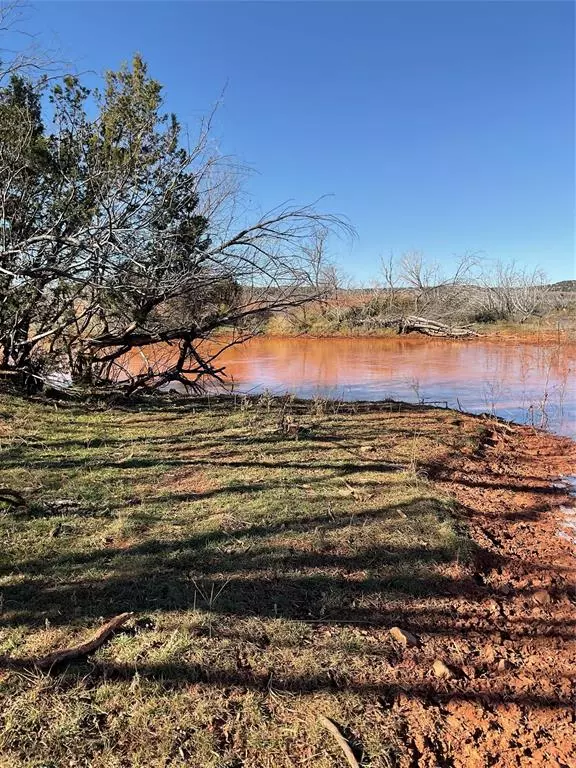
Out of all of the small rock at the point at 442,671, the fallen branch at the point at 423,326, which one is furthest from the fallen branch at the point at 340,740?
the fallen branch at the point at 423,326

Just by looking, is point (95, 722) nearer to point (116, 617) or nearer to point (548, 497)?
point (116, 617)

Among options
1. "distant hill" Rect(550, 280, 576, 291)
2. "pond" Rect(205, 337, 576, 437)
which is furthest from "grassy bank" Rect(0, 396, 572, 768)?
"distant hill" Rect(550, 280, 576, 291)

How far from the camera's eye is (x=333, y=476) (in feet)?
14.7

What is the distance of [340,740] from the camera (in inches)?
69.1

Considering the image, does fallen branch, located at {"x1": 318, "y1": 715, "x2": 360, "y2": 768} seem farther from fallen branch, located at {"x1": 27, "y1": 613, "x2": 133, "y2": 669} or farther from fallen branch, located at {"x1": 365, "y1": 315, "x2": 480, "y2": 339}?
fallen branch, located at {"x1": 365, "y1": 315, "x2": 480, "y2": 339}

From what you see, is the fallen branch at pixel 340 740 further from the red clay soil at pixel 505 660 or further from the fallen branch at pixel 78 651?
the fallen branch at pixel 78 651

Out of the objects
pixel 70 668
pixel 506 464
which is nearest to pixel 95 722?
pixel 70 668

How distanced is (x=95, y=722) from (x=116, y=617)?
57 centimetres

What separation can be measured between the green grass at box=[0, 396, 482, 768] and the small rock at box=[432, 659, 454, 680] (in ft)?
0.53

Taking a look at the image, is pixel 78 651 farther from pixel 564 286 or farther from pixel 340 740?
pixel 564 286

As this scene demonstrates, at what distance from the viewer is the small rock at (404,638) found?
2301 mm

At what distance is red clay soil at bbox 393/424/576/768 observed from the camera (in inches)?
71.7

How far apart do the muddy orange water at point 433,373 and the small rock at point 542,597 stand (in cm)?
571

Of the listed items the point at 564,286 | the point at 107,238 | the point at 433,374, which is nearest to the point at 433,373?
the point at 433,374
